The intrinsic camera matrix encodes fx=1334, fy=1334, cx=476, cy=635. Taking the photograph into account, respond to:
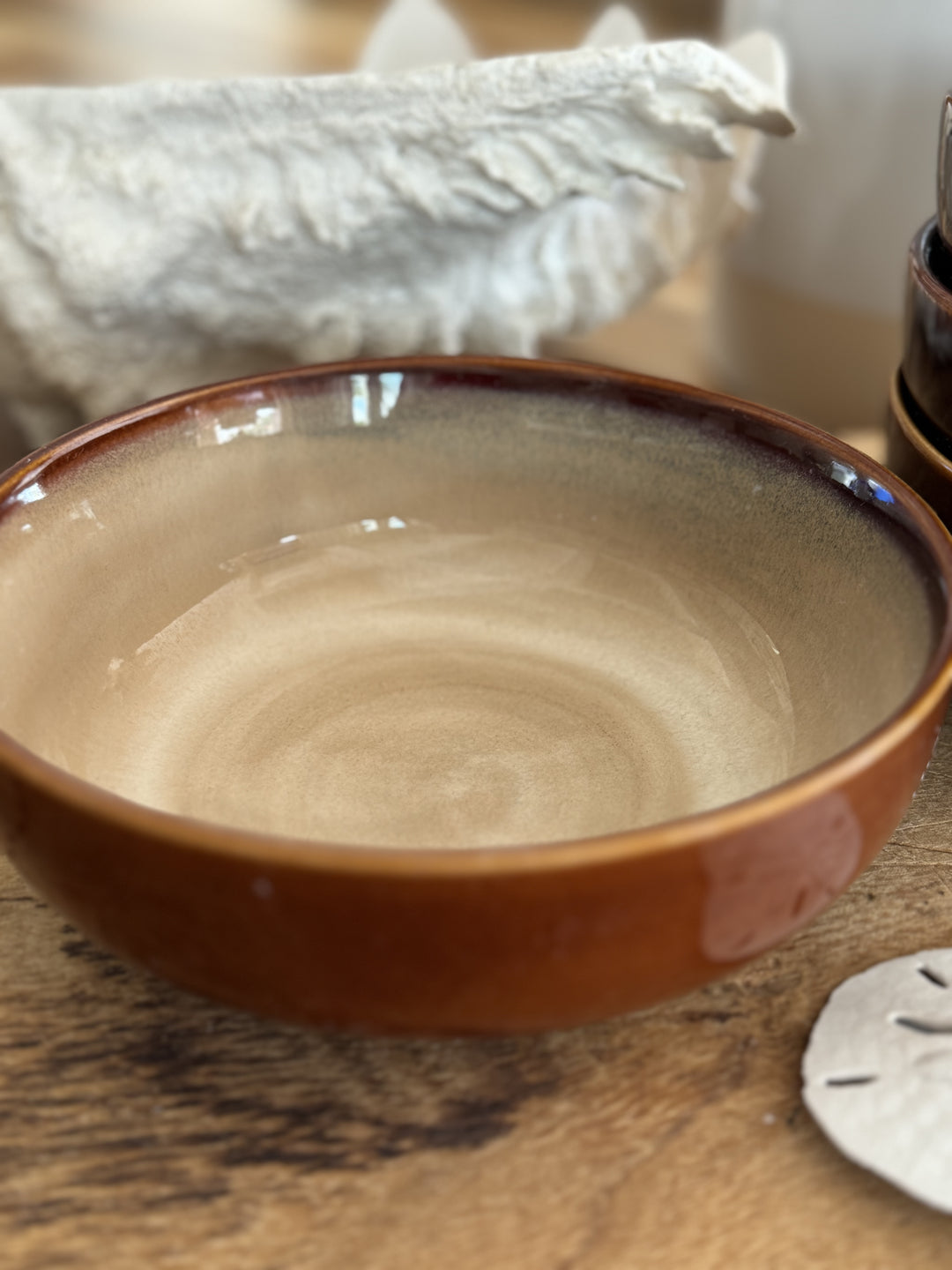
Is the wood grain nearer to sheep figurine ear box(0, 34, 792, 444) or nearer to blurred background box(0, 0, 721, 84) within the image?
sheep figurine ear box(0, 34, 792, 444)

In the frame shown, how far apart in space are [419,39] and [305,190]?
0.30 meters

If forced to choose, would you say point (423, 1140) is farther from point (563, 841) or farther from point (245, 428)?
point (245, 428)

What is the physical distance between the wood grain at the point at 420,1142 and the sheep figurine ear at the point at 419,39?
0.62 meters

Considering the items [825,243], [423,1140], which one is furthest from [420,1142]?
[825,243]

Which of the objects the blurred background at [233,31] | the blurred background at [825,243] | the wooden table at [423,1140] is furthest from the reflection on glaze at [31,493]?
the blurred background at [233,31]

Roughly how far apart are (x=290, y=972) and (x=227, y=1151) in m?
0.07

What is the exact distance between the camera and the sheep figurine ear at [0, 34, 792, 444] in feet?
1.84

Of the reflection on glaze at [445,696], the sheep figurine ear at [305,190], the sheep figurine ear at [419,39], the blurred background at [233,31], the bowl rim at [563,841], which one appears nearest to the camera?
the bowl rim at [563,841]

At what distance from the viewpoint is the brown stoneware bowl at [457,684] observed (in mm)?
295

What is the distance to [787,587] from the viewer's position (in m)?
0.49

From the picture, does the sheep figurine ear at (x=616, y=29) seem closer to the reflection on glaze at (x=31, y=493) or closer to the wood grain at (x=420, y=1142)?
the reflection on glaze at (x=31, y=493)

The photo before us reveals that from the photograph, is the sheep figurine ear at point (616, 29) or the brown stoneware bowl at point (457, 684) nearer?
the brown stoneware bowl at point (457, 684)

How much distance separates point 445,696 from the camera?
1.62ft

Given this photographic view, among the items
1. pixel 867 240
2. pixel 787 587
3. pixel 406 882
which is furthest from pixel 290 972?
pixel 867 240
